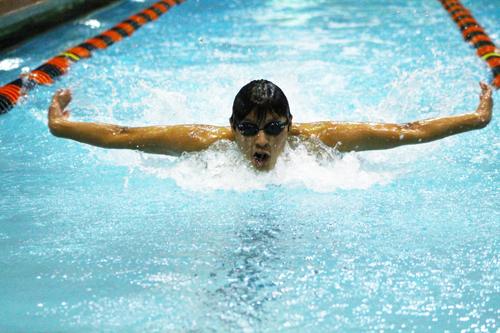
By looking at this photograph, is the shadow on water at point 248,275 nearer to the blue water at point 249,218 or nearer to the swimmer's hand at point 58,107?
the blue water at point 249,218

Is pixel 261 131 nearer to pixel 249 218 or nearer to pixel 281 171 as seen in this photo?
pixel 249 218

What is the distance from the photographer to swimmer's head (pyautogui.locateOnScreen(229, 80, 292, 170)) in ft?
9.43

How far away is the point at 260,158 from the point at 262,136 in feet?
0.48

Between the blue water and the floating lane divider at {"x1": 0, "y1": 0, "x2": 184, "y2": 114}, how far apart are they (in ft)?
0.41

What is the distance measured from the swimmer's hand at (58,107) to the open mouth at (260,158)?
2.80ft

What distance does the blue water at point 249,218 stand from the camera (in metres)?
2.36

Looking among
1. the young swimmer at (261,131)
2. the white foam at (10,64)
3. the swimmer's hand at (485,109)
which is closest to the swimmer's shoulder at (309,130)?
the young swimmer at (261,131)

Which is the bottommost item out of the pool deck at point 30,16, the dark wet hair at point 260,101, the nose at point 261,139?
the pool deck at point 30,16

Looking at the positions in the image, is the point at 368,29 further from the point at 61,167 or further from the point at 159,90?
the point at 61,167

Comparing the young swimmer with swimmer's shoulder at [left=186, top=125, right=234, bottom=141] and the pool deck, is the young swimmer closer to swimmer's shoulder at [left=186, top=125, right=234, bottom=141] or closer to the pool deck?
swimmer's shoulder at [left=186, top=125, right=234, bottom=141]

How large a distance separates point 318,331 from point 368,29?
5110 millimetres

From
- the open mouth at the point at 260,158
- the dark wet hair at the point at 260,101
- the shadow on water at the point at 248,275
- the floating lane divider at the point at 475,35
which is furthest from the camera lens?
the floating lane divider at the point at 475,35

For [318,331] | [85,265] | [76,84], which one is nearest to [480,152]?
[318,331]

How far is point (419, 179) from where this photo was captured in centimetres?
349
